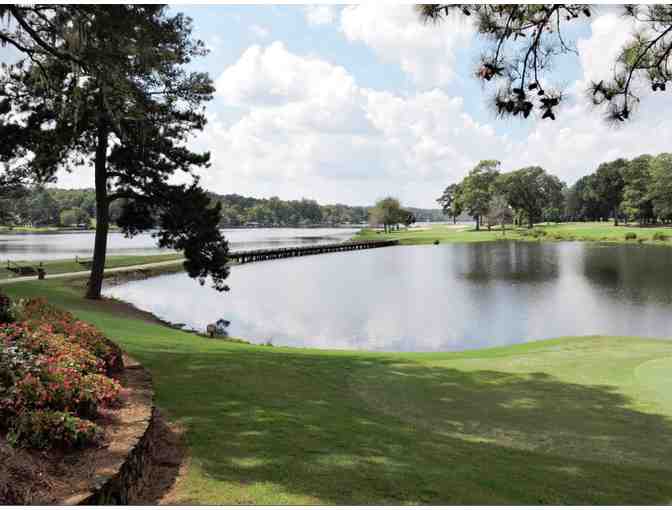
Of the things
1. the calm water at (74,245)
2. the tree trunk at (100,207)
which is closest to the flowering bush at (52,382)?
the tree trunk at (100,207)

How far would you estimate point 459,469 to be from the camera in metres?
5.34

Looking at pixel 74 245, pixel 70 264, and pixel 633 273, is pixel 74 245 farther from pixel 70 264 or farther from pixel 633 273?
pixel 633 273

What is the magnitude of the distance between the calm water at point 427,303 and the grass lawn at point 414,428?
8.85 m

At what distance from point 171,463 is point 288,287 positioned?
3194cm

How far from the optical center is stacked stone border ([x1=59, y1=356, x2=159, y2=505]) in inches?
152

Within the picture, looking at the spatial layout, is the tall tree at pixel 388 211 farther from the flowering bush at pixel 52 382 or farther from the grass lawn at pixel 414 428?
the flowering bush at pixel 52 382

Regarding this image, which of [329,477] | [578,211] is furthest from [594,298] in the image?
[578,211]

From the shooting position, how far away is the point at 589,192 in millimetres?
117938

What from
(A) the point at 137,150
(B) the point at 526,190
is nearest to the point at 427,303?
(A) the point at 137,150

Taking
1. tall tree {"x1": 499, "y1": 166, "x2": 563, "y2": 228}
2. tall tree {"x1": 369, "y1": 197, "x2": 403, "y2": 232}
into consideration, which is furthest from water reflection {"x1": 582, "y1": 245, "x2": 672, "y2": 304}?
tall tree {"x1": 369, "y1": 197, "x2": 403, "y2": 232}

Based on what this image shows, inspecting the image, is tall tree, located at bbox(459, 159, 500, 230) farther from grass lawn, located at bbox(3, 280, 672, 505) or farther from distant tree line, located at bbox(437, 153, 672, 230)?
grass lawn, located at bbox(3, 280, 672, 505)

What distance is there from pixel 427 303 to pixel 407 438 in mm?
22941

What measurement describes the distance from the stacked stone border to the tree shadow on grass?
0.47m

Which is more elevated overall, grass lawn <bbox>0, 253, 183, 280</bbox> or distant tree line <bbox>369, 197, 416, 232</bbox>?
distant tree line <bbox>369, 197, 416, 232</bbox>
